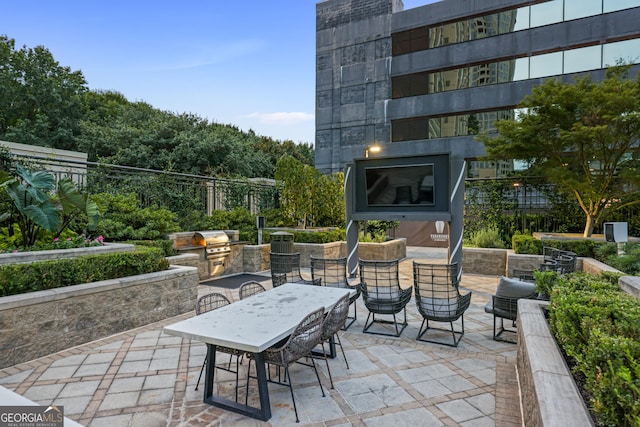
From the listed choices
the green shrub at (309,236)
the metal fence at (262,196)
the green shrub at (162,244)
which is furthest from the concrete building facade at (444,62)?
the green shrub at (162,244)

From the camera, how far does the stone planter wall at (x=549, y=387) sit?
1771 millimetres

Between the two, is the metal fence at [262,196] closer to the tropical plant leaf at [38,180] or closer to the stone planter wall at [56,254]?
the tropical plant leaf at [38,180]

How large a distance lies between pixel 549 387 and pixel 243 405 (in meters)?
2.42

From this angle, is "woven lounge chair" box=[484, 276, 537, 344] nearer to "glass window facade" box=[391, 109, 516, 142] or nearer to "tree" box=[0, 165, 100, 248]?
"tree" box=[0, 165, 100, 248]

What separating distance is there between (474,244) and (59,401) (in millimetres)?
10073

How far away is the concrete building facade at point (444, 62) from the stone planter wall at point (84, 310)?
1786cm

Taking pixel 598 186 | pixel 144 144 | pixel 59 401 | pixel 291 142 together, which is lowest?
pixel 59 401

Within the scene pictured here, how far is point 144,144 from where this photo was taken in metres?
20.4

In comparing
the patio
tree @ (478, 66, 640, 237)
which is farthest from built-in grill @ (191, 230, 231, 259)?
tree @ (478, 66, 640, 237)

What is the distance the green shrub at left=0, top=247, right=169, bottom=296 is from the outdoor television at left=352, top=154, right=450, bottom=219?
4763mm

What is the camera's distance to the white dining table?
2.93 m

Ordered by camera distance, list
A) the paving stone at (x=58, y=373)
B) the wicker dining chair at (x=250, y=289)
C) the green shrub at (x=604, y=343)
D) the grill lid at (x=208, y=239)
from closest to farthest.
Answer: the green shrub at (x=604, y=343)
the paving stone at (x=58, y=373)
the wicker dining chair at (x=250, y=289)
the grill lid at (x=208, y=239)

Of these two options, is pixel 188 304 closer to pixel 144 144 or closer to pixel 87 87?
pixel 144 144

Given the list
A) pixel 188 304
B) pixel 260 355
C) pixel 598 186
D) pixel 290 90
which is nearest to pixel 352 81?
pixel 290 90
